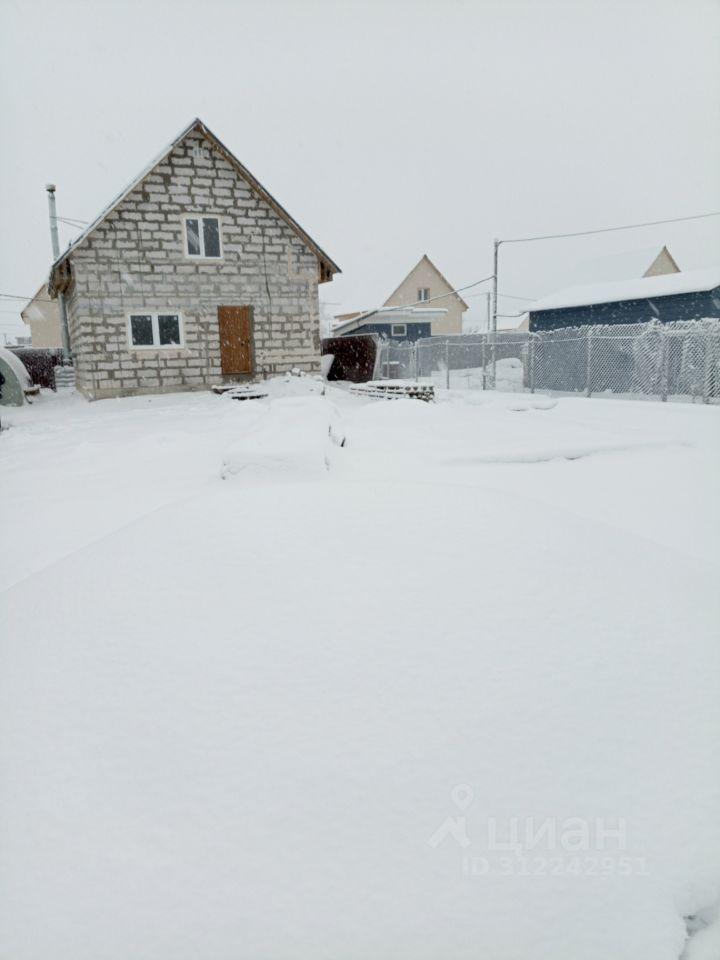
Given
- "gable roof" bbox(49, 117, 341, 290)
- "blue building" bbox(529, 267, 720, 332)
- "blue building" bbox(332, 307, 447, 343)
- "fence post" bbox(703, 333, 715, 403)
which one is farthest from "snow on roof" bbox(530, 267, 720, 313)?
"blue building" bbox(332, 307, 447, 343)

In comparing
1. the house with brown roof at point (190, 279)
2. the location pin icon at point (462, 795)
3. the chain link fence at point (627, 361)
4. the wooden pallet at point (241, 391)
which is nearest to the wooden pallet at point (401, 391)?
the wooden pallet at point (241, 391)

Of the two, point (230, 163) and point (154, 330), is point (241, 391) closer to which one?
point (154, 330)

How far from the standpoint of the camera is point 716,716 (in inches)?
88.9

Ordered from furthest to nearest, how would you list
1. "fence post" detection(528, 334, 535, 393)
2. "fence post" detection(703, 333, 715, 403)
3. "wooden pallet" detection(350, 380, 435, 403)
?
"fence post" detection(528, 334, 535, 393), "fence post" detection(703, 333, 715, 403), "wooden pallet" detection(350, 380, 435, 403)

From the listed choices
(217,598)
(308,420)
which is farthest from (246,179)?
(217,598)

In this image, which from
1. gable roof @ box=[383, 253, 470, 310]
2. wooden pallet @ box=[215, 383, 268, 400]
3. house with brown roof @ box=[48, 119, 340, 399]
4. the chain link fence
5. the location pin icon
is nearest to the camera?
the location pin icon

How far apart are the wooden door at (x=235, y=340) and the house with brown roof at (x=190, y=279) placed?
0.03 meters

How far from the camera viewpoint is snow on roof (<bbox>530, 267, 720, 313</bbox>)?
15969 millimetres

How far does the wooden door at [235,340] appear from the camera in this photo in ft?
48.9

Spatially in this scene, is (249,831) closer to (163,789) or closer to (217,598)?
(163,789)

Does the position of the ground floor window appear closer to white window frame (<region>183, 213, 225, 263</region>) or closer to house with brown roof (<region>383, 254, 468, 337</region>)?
white window frame (<region>183, 213, 225, 263</region>)

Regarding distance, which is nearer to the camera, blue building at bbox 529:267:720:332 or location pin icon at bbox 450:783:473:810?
location pin icon at bbox 450:783:473:810

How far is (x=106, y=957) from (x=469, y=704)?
1303 millimetres

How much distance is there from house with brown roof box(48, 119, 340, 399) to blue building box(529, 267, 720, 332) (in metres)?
8.65
